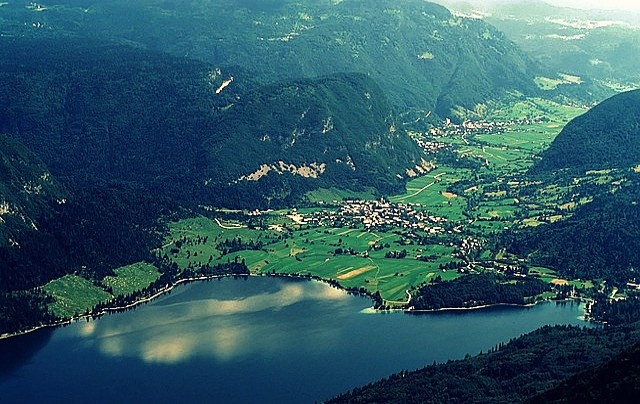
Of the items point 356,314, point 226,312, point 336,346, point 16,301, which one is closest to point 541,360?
point 336,346

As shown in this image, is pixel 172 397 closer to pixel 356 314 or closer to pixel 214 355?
pixel 214 355

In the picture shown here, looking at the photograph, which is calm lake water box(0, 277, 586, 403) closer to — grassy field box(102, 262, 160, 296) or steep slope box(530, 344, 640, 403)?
grassy field box(102, 262, 160, 296)

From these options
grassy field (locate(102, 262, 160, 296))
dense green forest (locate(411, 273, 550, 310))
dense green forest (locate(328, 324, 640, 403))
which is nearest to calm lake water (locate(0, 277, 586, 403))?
dense green forest (locate(411, 273, 550, 310))

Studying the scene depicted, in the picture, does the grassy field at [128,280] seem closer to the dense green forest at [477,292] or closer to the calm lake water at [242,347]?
the calm lake water at [242,347]

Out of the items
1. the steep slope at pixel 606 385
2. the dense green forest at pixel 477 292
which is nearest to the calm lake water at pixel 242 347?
the dense green forest at pixel 477 292

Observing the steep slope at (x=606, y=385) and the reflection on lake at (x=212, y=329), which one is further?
the reflection on lake at (x=212, y=329)

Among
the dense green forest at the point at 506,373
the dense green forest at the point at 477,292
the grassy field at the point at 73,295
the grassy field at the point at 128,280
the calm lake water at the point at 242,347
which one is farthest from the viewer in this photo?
the grassy field at the point at 128,280
